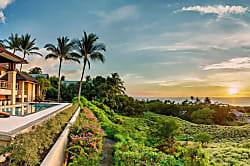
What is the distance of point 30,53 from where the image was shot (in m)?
20.6

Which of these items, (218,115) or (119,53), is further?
(218,115)

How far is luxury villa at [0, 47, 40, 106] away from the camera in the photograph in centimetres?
821

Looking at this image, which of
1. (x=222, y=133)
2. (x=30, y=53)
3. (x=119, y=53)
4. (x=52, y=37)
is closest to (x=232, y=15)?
(x=119, y=53)

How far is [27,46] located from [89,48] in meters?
9.93

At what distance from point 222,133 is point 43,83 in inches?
660

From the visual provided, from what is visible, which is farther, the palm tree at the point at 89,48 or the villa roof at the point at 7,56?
the palm tree at the point at 89,48

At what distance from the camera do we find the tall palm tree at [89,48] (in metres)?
15.4

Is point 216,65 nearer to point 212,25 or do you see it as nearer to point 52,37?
point 212,25

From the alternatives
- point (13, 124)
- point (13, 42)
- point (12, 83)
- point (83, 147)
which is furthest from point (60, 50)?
point (83, 147)

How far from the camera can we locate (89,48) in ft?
50.6

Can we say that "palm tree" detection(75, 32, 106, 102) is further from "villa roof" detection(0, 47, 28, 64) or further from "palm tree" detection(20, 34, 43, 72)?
"palm tree" detection(20, 34, 43, 72)

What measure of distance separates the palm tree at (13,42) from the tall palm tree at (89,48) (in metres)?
9.45

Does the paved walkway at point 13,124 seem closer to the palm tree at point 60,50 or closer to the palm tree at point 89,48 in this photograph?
the palm tree at point 89,48

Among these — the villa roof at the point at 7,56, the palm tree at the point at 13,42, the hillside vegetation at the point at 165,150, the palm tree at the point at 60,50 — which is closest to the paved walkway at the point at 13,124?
the hillside vegetation at the point at 165,150
